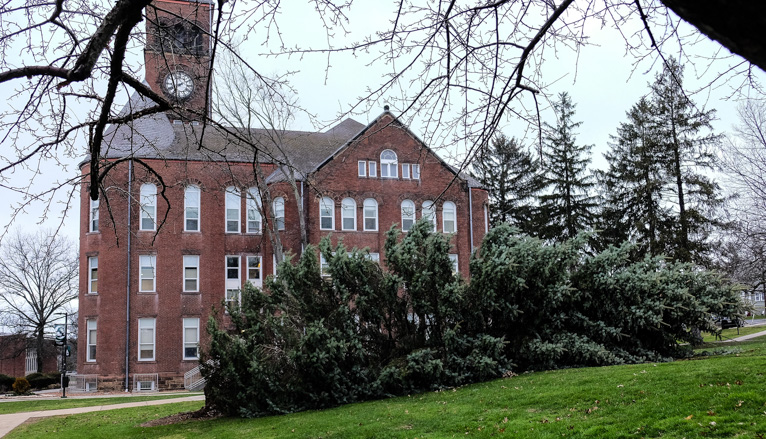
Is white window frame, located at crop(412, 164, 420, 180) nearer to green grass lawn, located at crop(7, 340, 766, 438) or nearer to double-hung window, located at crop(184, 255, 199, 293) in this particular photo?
double-hung window, located at crop(184, 255, 199, 293)

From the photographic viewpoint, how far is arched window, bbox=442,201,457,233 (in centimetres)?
3594

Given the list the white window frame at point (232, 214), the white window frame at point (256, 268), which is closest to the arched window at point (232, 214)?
the white window frame at point (232, 214)

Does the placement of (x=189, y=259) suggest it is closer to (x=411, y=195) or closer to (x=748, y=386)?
(x=411, y=195)

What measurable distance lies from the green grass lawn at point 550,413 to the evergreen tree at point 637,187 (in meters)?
22.0

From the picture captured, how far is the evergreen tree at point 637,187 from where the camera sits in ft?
122

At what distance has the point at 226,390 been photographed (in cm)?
1612

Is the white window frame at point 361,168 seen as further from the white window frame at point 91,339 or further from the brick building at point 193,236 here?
the white window frame at point 91,339

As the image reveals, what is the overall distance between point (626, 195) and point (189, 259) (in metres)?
26.3

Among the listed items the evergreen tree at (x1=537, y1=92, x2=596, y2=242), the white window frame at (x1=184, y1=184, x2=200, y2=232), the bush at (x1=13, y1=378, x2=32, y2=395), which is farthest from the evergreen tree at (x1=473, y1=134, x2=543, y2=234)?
the bush at (x1=13, y1=378, x2=32, y2=395)

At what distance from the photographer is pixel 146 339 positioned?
31484 mm

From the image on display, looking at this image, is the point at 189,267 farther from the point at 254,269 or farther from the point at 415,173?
the point at 415,173

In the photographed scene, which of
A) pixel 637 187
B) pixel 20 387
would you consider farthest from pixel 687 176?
pixel 20 387

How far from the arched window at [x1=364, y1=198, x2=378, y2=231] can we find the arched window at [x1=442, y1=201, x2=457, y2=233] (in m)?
3.87

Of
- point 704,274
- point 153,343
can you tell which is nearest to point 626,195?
point 704,274
